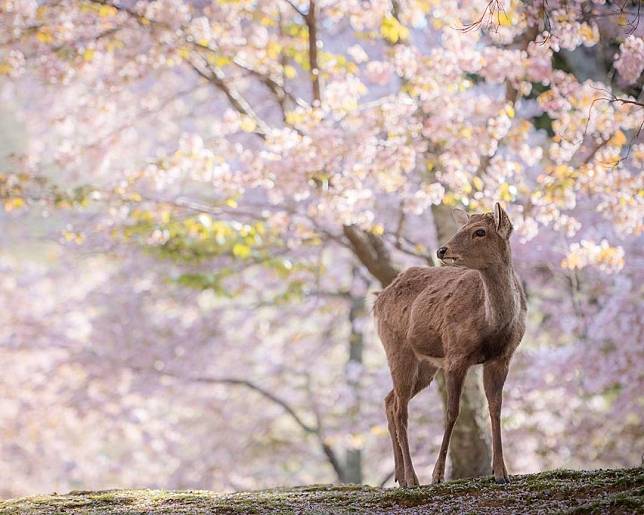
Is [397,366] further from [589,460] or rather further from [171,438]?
[171,438]

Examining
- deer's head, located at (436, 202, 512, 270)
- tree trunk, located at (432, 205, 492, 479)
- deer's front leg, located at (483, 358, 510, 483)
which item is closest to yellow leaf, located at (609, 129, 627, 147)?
tree trunk, located at (432, 205, 492, 479)

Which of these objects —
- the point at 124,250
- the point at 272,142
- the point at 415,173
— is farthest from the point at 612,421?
the point at 124,250

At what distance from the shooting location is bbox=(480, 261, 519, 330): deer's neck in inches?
222

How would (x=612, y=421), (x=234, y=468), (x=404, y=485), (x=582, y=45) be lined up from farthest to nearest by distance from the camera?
(x=234, y=468) → (x=612, y=421) → (x=582, y=45) → (x=404, y=485)

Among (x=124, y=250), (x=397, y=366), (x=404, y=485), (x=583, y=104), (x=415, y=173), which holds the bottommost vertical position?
(x=404, y=485)

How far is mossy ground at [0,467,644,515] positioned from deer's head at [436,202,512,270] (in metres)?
1.35

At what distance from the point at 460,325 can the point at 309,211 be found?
367 centimetres

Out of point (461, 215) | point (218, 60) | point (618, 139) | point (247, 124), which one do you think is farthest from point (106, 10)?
point (618, 139)

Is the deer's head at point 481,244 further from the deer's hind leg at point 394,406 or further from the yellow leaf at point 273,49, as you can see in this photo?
the yellow leaf at point 273,49

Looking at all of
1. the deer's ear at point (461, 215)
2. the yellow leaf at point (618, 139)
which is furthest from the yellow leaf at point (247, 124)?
the yellow leaf at point (618, 139)

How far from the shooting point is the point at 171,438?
1831cm

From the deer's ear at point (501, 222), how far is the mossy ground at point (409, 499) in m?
1.50

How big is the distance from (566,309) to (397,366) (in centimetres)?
660

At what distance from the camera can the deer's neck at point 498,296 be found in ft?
18.5
